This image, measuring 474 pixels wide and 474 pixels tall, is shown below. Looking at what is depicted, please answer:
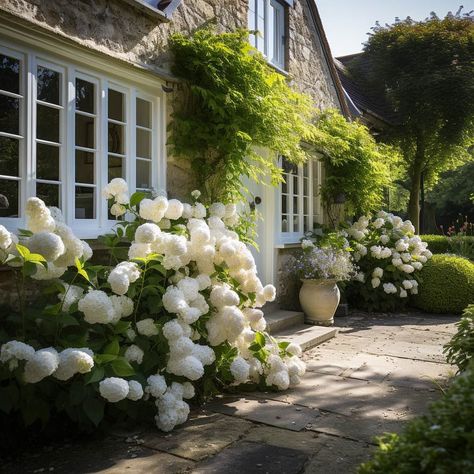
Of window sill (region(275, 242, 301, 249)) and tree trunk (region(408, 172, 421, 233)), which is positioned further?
tree trunk (region(408, 172, 421, 233))

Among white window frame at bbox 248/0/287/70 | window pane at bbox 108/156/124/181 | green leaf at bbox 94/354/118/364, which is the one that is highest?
white window frame at bbox 248/0/287/70

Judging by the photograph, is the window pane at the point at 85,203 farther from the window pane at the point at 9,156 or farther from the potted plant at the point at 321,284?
the potted plant at the point at 321,284

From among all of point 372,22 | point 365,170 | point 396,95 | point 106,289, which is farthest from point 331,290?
point 372,22

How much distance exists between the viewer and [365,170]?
876 cm

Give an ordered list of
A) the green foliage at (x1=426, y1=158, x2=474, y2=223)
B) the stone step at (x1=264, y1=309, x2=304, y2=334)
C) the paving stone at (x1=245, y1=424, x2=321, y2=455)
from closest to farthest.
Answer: the paving stone at (x1=245, y1=424, x2=321, y2=455) < the stone step at (x1=264, y1=309, x2=304, y2=334) < the green foliage at (x1=426, y1=158, x2=474, y2=223)

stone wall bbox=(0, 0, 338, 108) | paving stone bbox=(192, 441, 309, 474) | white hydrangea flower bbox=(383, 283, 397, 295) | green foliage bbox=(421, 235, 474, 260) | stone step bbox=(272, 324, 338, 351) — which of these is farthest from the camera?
green foliage bbox=(421, 235, 474, 260)

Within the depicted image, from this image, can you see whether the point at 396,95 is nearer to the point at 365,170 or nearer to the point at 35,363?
the point at 365,170

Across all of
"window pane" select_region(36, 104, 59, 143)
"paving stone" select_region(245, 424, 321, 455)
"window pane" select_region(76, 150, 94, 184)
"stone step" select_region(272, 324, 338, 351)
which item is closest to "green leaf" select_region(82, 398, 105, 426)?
"paving stone" select_region(245, 424, 321, 455)

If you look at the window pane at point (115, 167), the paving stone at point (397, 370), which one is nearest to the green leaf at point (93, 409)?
the window pane at point (115, 167)

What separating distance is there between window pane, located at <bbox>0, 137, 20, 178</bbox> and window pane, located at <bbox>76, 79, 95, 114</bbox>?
0.76 metres

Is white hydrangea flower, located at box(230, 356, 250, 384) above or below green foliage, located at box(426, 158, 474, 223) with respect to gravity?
below

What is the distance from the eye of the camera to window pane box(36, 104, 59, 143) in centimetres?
415

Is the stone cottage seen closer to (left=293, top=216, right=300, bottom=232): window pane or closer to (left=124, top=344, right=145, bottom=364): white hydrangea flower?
(left=124, top=344, right=145, bottom=364): white hydrangea flower

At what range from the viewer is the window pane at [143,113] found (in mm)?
5148
